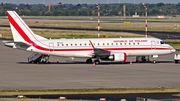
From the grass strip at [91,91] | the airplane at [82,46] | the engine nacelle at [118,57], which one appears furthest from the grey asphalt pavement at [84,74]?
the grass strip at [91,91]

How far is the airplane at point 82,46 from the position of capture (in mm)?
66750

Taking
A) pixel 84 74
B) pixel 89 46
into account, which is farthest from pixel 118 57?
pixel 84 74

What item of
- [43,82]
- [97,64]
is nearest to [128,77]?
[43,82]

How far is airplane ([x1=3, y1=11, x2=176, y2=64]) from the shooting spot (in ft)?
219

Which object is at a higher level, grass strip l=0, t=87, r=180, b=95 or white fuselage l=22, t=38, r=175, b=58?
grass strip l=0, t=87, r=180, b=95

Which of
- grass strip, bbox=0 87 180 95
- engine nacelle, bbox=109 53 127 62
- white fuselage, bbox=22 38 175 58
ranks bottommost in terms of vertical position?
engine nacelle, bbox=109 53 127 62

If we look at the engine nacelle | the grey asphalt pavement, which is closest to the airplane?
the engine nacelle

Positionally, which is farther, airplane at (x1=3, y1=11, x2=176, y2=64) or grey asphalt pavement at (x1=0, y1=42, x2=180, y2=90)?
airplane at (x1=3, y1=11, x2=176, y2=64)

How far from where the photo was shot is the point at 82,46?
221 feet

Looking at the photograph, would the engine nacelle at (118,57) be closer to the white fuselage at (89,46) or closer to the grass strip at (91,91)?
the white fuselage at (89,46)

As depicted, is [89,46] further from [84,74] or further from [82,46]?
[84,74]

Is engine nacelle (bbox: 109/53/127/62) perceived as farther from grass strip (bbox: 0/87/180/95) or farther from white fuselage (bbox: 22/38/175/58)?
grass strip (bbox: 0/87/180/95)

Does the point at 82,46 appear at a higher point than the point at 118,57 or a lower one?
higher

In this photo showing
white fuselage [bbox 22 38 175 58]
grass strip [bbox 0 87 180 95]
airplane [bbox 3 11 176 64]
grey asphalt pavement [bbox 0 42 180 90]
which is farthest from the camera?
white fuselage [bbox 22 38 175 58]
